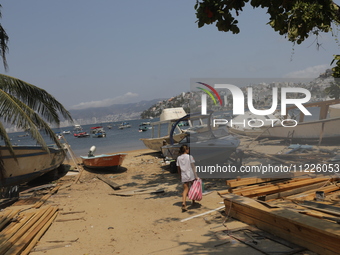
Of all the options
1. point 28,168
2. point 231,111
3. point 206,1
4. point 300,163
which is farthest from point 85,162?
point 206,1

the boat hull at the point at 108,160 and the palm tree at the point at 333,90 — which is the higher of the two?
the palm tree at the point at 333,90

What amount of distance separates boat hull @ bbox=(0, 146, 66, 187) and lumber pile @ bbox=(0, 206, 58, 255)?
17.9 feet

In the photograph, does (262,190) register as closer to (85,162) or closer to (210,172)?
(210,172)

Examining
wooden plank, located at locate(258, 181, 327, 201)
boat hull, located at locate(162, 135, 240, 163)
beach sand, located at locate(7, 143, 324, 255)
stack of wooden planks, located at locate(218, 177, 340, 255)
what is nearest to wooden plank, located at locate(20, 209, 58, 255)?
beach sand, located at locate(7, 143, 324, 255)

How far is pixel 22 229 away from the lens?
274 inches

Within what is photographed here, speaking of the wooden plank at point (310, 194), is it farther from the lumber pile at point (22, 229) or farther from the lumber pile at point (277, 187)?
the lumber pile at point (22, 229)

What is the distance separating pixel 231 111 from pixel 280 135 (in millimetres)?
4572

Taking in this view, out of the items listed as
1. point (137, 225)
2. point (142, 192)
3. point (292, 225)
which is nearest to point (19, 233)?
point (137, 225)

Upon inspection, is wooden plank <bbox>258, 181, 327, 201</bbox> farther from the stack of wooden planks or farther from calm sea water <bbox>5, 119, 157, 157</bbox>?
calm sea water <bbox>5, 119, 157, 157</bbox>

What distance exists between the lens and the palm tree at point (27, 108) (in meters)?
11.3

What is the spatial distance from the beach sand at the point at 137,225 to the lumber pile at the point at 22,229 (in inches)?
7.5

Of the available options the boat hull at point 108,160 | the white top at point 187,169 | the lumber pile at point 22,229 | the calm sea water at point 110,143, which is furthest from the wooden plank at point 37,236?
the calm sea water at point 110,143

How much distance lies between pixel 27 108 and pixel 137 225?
744 cm

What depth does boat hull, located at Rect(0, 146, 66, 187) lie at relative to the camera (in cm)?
1349
